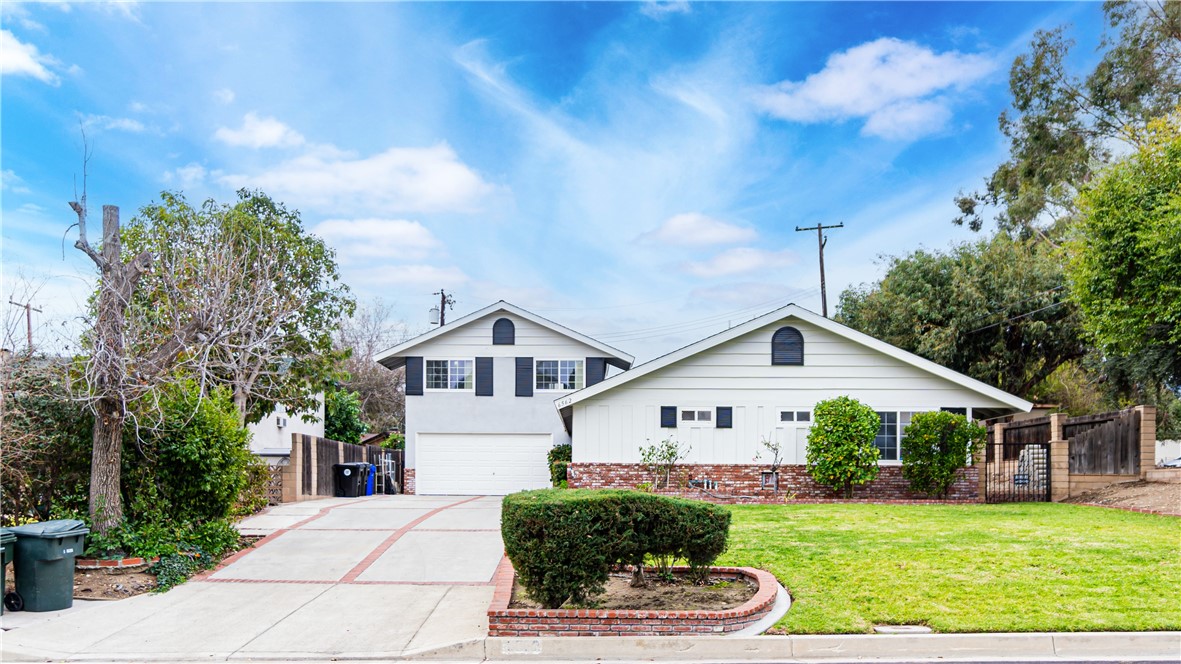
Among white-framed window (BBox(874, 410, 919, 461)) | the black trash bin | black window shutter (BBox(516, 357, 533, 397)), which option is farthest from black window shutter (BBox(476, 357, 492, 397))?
white-framed window (BBox(874, 410, 919, 461))

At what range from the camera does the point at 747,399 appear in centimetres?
2130

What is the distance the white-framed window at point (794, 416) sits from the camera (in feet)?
69.6

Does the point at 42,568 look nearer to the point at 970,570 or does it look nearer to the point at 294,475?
the point at 970,570

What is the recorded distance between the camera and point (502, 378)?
2719 cm

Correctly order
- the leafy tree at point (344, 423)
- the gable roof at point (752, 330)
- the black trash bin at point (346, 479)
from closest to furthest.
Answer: the gable roof at point (752, 330), the black trash bin at point (346, 479), the leafy tree at point (344, 423)

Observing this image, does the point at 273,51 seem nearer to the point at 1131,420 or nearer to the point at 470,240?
the point at 470,240

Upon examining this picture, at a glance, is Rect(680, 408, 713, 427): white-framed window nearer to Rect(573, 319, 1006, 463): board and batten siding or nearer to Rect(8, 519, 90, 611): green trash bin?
Rect(573, 319, 1006, 463): board and batten siding

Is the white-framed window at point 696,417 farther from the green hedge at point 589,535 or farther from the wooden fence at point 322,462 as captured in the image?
the green hedge at point 589,535

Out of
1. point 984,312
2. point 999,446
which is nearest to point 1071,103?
point 984,312

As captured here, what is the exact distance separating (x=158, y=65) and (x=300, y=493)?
35.7ft

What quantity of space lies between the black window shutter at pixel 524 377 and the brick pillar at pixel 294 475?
7.44 m

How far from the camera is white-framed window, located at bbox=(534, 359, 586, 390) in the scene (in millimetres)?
27406

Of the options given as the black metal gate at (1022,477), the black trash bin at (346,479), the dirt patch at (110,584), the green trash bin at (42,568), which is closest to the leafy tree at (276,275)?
the black trash bin at (346,479)

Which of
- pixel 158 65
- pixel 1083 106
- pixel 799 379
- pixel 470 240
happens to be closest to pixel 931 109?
pixel 799 379
